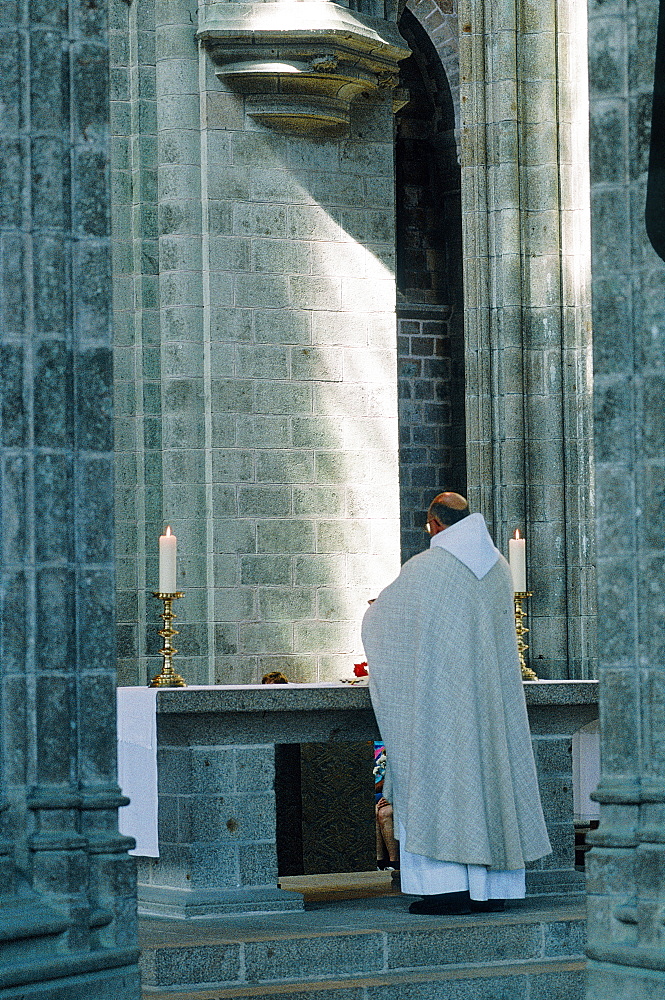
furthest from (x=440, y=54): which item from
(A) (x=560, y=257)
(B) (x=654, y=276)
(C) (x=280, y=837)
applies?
(B) (x=654, y=276)

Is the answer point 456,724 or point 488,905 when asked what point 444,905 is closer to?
point 488,905

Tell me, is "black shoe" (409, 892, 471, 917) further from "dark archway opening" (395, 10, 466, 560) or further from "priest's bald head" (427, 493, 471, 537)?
"dark archway opening" (395, 10, 466, 560)

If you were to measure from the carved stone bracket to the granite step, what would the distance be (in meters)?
3.95

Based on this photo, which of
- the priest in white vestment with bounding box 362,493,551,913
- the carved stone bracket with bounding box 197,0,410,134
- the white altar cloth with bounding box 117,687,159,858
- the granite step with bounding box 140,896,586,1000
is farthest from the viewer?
the carved stone bracket with bounding box 197,0,410,134

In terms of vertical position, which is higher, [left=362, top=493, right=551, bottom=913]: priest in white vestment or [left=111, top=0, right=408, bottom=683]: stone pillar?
[left=111, top=0, right=408, bottom=683]: stone pillar

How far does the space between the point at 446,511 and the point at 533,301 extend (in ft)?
9.67

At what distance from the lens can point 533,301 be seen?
31.3 ft

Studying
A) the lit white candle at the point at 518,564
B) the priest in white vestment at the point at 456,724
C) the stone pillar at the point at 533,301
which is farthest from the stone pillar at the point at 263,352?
the priest in white vestment at the point at 456,724

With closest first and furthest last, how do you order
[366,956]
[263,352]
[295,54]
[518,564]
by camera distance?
[366,956], [518,564], [295,54], [263,352]

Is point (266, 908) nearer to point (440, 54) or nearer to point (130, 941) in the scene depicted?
point (130, 941)

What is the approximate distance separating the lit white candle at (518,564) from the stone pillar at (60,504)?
2.84m

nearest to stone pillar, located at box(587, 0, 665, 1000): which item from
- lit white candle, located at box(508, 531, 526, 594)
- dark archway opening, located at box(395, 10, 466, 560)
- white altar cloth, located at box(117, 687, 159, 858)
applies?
white altar cloth, located at box(117, 687, 159, 858)

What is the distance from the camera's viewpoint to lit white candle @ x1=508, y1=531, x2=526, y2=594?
752cm

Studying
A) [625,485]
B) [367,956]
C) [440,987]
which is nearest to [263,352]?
[367,956]
